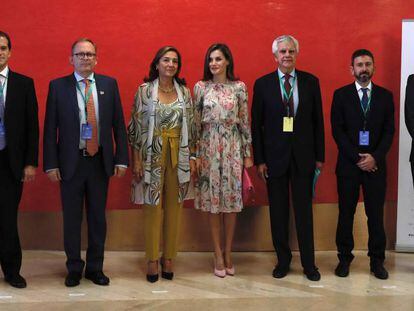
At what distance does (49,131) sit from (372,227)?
2.54 metres

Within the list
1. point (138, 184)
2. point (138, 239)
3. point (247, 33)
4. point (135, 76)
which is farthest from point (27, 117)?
point (247, 33)

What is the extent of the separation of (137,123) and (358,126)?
1.68 m

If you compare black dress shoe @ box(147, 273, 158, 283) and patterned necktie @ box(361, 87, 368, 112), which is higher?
patterned necktie @ box(361, 87, 368, 112)

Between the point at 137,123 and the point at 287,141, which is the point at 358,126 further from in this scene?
the point at 137,123

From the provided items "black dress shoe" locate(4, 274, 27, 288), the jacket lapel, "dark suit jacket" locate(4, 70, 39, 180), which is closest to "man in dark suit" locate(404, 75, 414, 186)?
the jacket lapel

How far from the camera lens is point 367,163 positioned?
12.8 feet

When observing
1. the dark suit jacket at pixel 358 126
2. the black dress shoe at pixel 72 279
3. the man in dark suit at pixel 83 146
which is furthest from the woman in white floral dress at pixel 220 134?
the black dress shoe at pixel 72 279

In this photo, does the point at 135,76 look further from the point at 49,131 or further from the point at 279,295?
the point at 279,295

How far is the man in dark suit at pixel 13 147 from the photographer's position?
11.8 ft

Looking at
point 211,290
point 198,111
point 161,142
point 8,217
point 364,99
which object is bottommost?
point 211,290

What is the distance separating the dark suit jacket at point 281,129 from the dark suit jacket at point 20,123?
1.64 meters

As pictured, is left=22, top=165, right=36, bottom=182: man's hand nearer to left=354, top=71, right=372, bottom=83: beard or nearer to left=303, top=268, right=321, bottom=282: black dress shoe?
left=303, top=268, right=321, bottom=282: black dress shoe

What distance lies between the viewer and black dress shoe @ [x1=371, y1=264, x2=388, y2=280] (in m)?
4.00

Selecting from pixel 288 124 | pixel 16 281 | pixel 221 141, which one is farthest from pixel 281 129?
pixel 16 281
